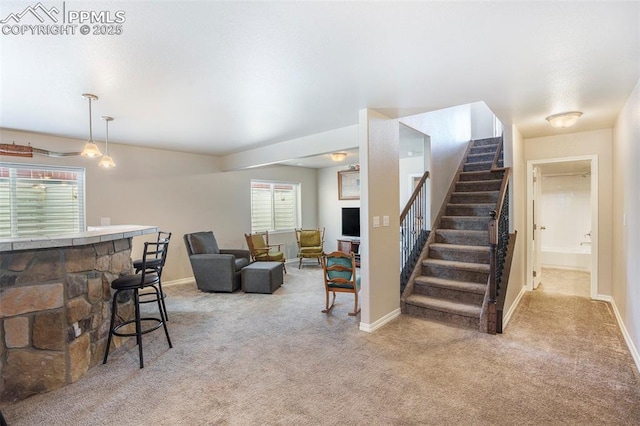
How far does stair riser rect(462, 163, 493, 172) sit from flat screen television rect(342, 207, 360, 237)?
2.39 metres

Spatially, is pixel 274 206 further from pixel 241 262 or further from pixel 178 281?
pixel 178 281

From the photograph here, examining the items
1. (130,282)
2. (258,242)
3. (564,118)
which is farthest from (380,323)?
(258,242)

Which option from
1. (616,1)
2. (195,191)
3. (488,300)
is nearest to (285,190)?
(195,191)

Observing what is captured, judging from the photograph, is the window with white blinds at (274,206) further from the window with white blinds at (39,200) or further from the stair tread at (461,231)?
the stair tread at (461,231)

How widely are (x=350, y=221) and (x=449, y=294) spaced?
148 inches

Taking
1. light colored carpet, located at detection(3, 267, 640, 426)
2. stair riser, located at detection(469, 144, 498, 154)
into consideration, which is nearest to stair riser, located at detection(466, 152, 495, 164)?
stair riser, located at detection(469, 144, 498, 154)

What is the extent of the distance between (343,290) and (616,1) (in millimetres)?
3275

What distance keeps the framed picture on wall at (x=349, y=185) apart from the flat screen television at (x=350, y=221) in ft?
1.15

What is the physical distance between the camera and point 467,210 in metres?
4.98

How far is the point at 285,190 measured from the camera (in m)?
7.85

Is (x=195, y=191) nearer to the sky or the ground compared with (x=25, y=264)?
nearer to the sky

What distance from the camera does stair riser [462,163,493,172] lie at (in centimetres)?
567

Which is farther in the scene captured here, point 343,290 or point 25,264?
point 343,290

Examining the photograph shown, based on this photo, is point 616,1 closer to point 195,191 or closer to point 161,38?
point 161,38
